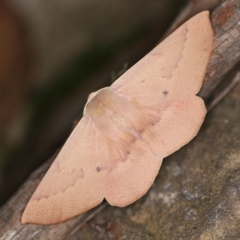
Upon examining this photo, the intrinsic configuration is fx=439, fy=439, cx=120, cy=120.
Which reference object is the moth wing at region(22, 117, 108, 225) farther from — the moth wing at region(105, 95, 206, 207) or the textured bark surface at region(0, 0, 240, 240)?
the textured bark surface at region(0, 0, 240, 240)

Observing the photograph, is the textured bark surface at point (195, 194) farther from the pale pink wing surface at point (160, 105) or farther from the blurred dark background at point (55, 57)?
the blurred dark background at point (55, 57)

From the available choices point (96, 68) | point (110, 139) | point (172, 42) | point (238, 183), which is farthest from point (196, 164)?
point (96, 68)

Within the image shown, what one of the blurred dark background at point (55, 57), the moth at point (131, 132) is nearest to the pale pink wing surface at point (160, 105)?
the moth at point (131, 132)

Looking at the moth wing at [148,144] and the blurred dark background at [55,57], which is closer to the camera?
the moth wing at [148,144]

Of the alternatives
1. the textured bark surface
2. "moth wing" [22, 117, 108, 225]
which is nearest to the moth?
"moth wing" [22, 117, 108, 225]

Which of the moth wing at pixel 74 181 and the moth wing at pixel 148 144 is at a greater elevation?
the moth wing at pixel 74 181

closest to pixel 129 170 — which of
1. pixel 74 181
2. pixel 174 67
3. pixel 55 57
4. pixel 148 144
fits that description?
pixel 148 144
